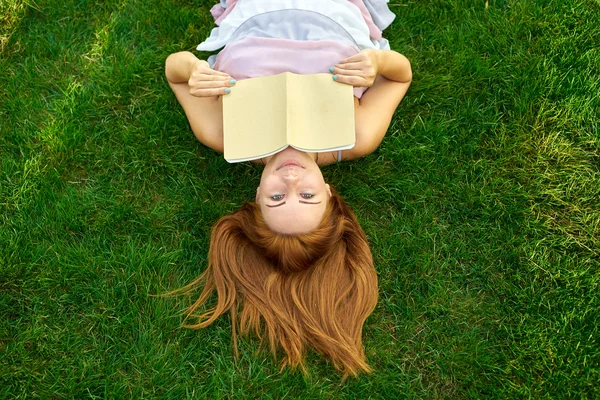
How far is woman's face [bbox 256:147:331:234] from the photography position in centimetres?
244

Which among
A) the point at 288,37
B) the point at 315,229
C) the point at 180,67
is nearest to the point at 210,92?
the point at 180,67

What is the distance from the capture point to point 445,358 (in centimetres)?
287

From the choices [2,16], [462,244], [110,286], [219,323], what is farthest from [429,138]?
[2,16]

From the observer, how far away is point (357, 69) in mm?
2646

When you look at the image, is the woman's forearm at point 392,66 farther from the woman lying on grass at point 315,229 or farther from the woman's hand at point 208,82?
the woman's hand at point 208,82

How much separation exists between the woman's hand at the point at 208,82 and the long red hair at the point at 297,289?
656 mm

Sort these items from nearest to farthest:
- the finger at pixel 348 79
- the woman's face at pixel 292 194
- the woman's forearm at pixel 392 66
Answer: the woman's face at pixel 292 194, the finger at pixel 348 79, the woman's forearm at pixel 392 66

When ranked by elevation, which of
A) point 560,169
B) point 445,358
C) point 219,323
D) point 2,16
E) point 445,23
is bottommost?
point 445,358

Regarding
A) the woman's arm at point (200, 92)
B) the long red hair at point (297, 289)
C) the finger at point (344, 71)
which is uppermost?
the finger at point (344, 71)

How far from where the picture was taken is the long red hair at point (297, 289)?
276 cm

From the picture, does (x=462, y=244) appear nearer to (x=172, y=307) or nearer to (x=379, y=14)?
(x=379, y=14)

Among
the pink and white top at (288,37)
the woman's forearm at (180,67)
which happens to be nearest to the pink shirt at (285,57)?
the pink and white top at (288,37)

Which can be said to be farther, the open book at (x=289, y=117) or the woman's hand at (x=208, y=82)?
the woman's hand at (x=208, y=82)

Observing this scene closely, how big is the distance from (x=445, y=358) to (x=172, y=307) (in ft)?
5.14
